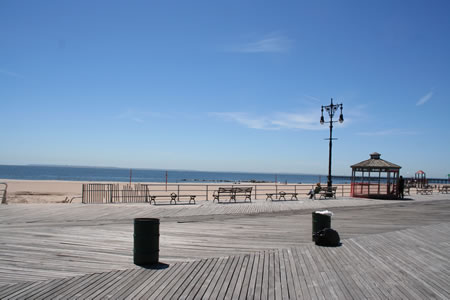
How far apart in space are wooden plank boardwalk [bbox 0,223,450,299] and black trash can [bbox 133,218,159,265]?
0.29 m

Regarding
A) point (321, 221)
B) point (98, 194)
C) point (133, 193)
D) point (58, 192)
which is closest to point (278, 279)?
point (321, 221)

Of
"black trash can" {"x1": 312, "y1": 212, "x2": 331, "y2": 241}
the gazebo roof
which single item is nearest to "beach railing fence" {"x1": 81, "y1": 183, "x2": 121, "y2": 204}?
"black trash can" {"x1": 312, "y1": 212, "x2": 331, "y2": 241}

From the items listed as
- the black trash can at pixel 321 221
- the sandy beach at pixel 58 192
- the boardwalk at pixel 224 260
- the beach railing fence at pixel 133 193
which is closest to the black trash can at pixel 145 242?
the boardwalk at pixel 224 260

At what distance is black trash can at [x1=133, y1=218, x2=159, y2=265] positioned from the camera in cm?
657

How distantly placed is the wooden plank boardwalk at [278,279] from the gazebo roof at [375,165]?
57.9 feet

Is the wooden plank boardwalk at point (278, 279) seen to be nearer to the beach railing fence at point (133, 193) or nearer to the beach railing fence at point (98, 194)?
the beach railing fence at point (133, 193)

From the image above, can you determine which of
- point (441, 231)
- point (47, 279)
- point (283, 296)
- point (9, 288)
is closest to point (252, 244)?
point (283, 296)

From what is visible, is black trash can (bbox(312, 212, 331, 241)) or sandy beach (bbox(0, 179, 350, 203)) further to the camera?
sandy beach (bbox(0, 179, 350, 203))

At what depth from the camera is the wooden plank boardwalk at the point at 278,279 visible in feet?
17.0

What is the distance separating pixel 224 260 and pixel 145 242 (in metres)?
1.61

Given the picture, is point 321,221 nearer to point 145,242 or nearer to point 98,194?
point 145,242

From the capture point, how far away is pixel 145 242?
21.7 feet

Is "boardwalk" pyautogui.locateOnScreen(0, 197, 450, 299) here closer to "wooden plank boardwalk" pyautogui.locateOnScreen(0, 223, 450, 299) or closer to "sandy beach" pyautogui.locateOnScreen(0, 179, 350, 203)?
"wooden plank boardwalk" pyautogui.locateOnScreen(0, 223, 450, 299)

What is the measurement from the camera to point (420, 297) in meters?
5.25
